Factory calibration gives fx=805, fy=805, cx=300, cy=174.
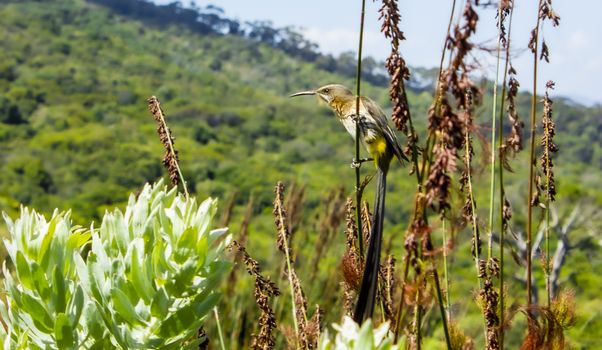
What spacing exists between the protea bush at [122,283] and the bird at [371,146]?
240 mm

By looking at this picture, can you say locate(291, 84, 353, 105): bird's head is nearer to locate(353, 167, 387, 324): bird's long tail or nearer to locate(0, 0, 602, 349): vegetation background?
locate(353, 167, 387, 324): bird's long tail

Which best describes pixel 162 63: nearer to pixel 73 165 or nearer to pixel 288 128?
pixel 288 128

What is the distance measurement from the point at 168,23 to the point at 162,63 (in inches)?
612

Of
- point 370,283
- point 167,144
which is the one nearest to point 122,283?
point 370,283

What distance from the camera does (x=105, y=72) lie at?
6184 centimetres

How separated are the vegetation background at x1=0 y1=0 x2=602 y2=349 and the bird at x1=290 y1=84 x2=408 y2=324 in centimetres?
1065

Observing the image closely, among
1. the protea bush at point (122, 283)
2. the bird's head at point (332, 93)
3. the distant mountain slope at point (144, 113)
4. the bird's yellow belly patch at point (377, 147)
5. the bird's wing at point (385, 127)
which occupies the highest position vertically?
the bird's head at point (332, 93)

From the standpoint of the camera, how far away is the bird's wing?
240 cm

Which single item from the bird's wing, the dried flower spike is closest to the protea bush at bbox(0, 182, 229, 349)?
the dried flower spike

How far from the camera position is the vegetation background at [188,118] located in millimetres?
34188

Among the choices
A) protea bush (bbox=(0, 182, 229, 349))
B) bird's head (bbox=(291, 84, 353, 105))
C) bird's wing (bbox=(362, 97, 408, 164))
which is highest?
bird's head (bbox=(291, 84, 353, 105))

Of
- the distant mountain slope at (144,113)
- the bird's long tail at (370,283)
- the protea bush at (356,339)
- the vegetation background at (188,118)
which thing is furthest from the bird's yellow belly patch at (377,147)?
the distant mountain slope at (144,113)

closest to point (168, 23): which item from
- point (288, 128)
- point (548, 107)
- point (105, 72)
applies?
point (105, 72)

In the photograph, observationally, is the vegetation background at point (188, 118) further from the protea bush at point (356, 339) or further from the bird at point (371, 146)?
the protea bush at point (356, 339)
